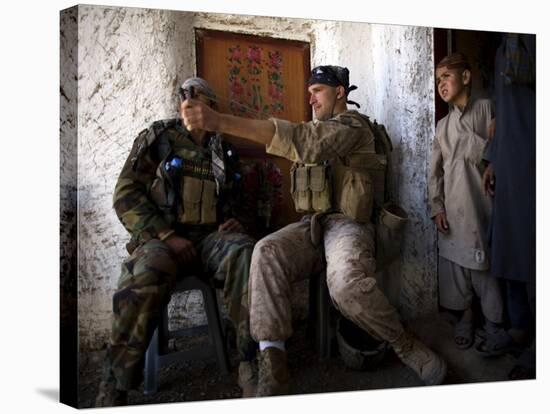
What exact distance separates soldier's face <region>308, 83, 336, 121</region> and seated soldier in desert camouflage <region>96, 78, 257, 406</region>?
17.8 inches

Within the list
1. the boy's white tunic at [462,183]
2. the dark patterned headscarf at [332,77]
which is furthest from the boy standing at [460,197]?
the dark patterned headscarf at [332,77]

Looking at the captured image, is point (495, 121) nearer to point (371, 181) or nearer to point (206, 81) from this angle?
point (371, 181)

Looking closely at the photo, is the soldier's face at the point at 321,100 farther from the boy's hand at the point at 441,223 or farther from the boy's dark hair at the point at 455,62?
the boy's hand at the point at 441,223

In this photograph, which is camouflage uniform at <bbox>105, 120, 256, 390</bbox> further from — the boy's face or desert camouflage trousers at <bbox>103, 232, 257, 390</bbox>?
the boy's face

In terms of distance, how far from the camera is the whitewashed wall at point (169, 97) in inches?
118

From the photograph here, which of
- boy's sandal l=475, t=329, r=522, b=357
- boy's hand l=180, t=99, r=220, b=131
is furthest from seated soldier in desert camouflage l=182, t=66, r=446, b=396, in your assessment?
boy's sandal l=475, t=329, r=522, b=357

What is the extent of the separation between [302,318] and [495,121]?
1.42 metres

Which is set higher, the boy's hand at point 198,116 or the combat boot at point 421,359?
the boy's hand at point 198,116

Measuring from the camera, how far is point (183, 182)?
3.14 meters

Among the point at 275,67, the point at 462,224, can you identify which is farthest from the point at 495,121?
the point at 275,67

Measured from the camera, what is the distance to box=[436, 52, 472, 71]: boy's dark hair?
11.5 ft

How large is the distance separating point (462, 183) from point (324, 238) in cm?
79

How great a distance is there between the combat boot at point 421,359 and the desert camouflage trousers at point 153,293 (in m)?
0.70

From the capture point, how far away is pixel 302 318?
3209 millimetres
